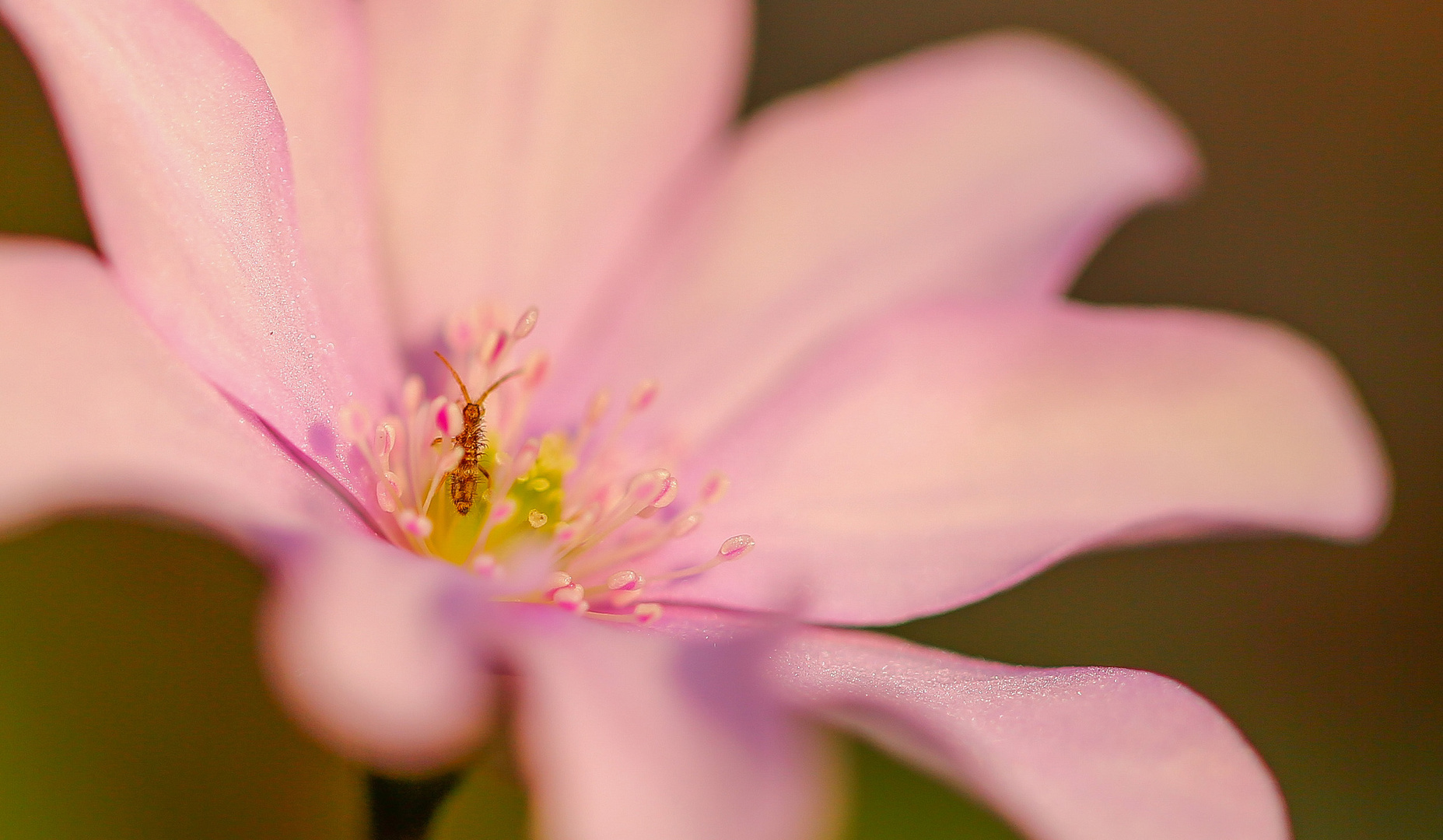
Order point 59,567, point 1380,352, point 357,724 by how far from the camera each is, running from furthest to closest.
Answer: point 1380,352, point 59,567, point 357,724

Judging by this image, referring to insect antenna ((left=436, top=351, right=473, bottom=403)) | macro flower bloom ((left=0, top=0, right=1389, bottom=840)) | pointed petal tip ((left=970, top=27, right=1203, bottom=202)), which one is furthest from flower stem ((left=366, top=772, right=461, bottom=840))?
pointed petal tip ((left=970, top=27, right=1203, bottom=202))

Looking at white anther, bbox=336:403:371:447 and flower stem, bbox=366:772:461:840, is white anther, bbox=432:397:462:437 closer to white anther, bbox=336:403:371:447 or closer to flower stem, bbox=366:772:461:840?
white anther, bbox=336:403:371:447

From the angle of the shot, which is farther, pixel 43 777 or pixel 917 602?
pixel 43 777

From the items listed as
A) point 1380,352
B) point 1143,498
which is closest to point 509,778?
point 1143,498

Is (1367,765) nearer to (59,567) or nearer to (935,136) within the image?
(935,136)

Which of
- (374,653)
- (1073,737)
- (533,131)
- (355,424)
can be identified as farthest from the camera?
(533,131)

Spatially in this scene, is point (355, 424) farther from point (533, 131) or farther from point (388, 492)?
point (533, 131)

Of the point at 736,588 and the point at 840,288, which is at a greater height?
the point at 840,288

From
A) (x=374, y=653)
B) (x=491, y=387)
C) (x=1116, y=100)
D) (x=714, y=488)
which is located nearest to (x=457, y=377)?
(x=491, y=387)
